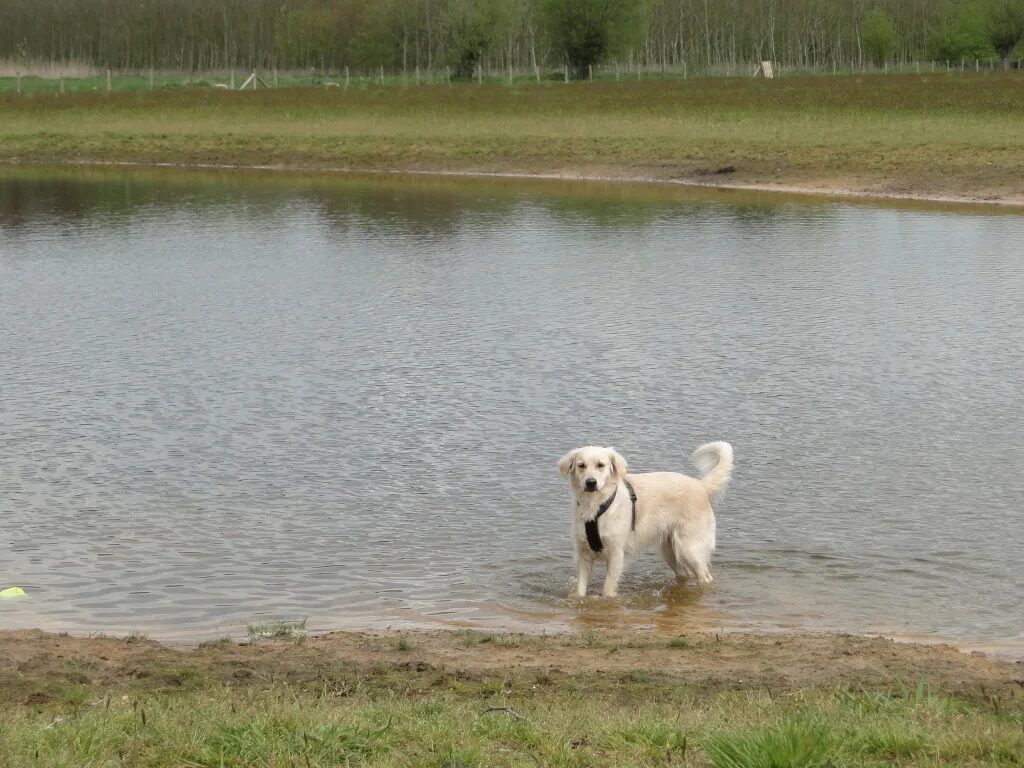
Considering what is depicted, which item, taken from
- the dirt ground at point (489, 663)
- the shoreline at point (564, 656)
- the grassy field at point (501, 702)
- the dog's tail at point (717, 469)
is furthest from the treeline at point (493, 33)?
the grassy field at point (501, 702)

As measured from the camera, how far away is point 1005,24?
119750 millimetres

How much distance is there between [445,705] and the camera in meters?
6.94

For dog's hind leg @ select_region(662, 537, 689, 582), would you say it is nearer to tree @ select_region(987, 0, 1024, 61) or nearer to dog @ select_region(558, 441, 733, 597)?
dog @ select_region(558, 441, 733, 597)

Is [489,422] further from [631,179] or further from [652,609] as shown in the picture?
[631,179]

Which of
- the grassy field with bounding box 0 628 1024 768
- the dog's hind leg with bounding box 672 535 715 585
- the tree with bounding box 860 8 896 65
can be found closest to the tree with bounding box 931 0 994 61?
the tree with bounding box 860 8 896 65

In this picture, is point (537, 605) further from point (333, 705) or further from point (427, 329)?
point (427, 329)

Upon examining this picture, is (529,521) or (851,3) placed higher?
(851,3)

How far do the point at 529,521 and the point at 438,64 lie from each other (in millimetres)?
117242

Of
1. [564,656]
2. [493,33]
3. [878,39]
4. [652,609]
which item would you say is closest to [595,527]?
[652,609]

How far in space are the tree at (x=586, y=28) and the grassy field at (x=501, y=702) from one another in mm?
104251

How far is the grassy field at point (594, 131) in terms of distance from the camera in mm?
42031

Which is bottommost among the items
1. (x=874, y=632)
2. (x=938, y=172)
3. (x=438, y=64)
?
(x=874, y=632)

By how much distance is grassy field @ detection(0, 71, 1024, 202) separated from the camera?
42.0 metres

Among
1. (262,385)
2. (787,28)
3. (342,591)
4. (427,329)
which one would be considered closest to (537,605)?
(342,591)
